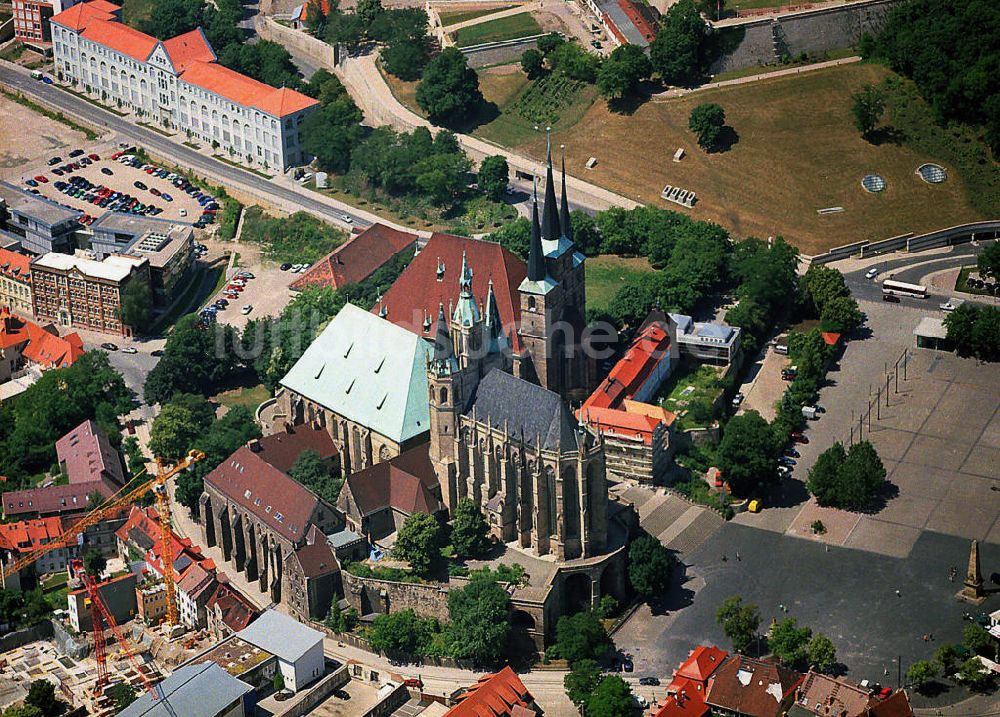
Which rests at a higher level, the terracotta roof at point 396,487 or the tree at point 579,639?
the terracotta roof at point 396,487

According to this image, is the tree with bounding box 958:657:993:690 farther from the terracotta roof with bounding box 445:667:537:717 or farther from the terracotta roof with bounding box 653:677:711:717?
the terracotta roof with bounding box 445:667:537:717

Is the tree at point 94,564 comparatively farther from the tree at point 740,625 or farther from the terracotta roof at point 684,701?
the tree at point 740,625

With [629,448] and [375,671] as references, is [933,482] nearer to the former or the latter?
[629,448]

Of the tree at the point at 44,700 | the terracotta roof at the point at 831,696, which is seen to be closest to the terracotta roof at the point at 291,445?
the tree at the point at 44,700

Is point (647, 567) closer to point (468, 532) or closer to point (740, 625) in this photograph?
point (740, 625)

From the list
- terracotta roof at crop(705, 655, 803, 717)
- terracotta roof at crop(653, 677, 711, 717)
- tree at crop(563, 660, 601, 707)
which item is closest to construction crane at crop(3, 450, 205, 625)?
tree at crop(563, 660, 601, 707)

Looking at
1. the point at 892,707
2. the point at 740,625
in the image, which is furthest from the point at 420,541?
the point at 892,707
